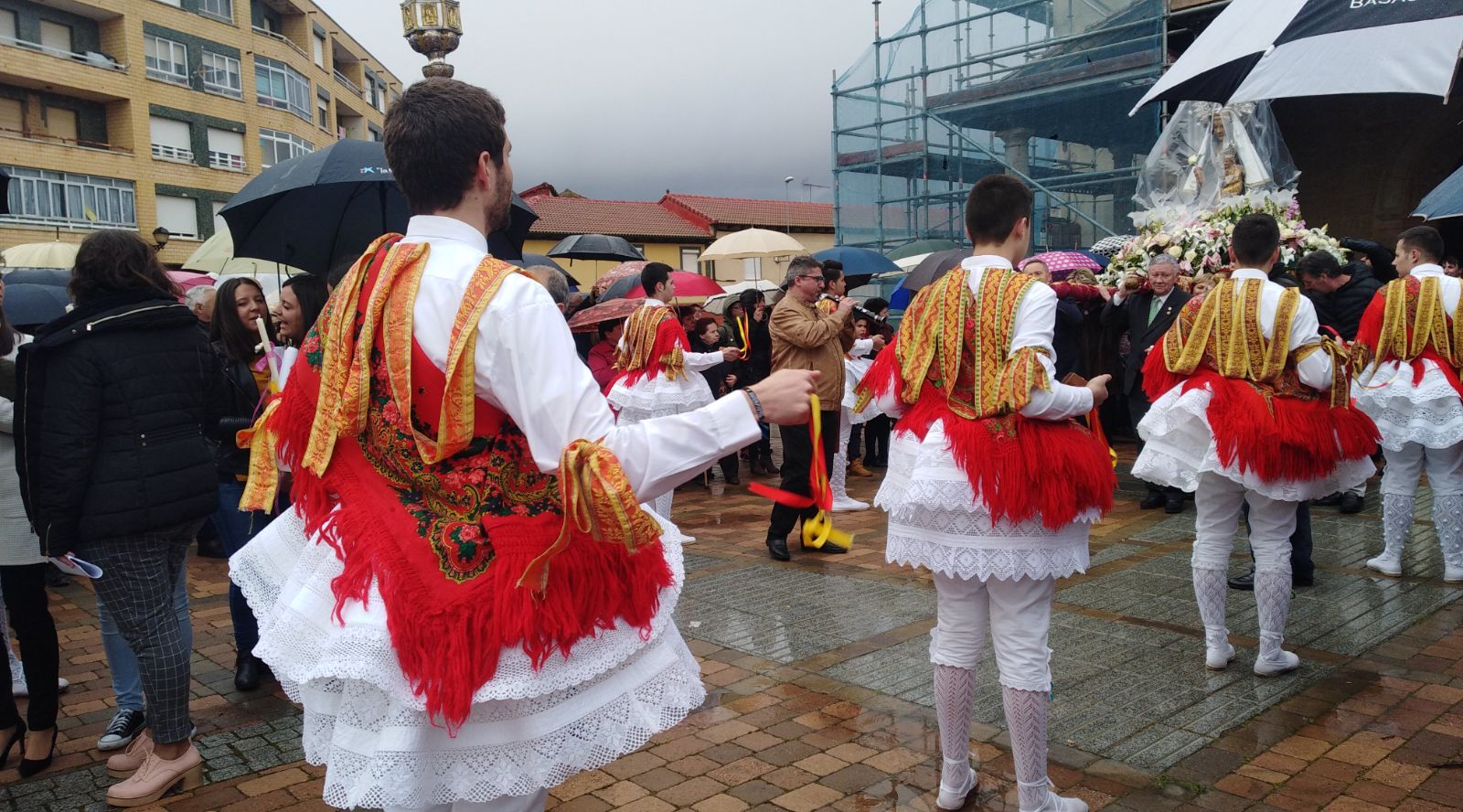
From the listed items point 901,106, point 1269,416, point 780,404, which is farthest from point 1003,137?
point 780,404

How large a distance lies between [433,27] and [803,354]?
3.39 metres

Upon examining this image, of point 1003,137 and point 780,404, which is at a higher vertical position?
point 1003,137

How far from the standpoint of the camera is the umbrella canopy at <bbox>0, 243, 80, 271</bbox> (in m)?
12.7

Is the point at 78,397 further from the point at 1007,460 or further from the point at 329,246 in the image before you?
the point at 1007,460

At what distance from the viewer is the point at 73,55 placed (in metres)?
31.9

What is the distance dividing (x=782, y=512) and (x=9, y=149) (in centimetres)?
3257

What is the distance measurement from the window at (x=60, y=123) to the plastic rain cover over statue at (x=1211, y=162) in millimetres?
33847

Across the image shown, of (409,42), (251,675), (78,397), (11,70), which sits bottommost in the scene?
(251,675)

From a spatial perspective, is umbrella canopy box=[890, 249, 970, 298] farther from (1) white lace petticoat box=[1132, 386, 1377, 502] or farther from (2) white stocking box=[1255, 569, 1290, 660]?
(2) white stocking box=[1255, 569, 1290, 660]

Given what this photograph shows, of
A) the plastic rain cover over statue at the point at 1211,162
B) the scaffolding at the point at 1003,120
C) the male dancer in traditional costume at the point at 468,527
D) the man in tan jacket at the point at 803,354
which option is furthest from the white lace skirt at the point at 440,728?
the scaffolding at the point at 1003,120

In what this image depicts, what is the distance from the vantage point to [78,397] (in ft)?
11.8

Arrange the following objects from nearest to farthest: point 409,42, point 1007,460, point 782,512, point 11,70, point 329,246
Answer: point 1007,460
point 329,246
point 409,42
point 782,512
point 11,70

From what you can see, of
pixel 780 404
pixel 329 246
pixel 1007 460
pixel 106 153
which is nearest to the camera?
pixel 780 404

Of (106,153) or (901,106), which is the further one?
(106,153)
